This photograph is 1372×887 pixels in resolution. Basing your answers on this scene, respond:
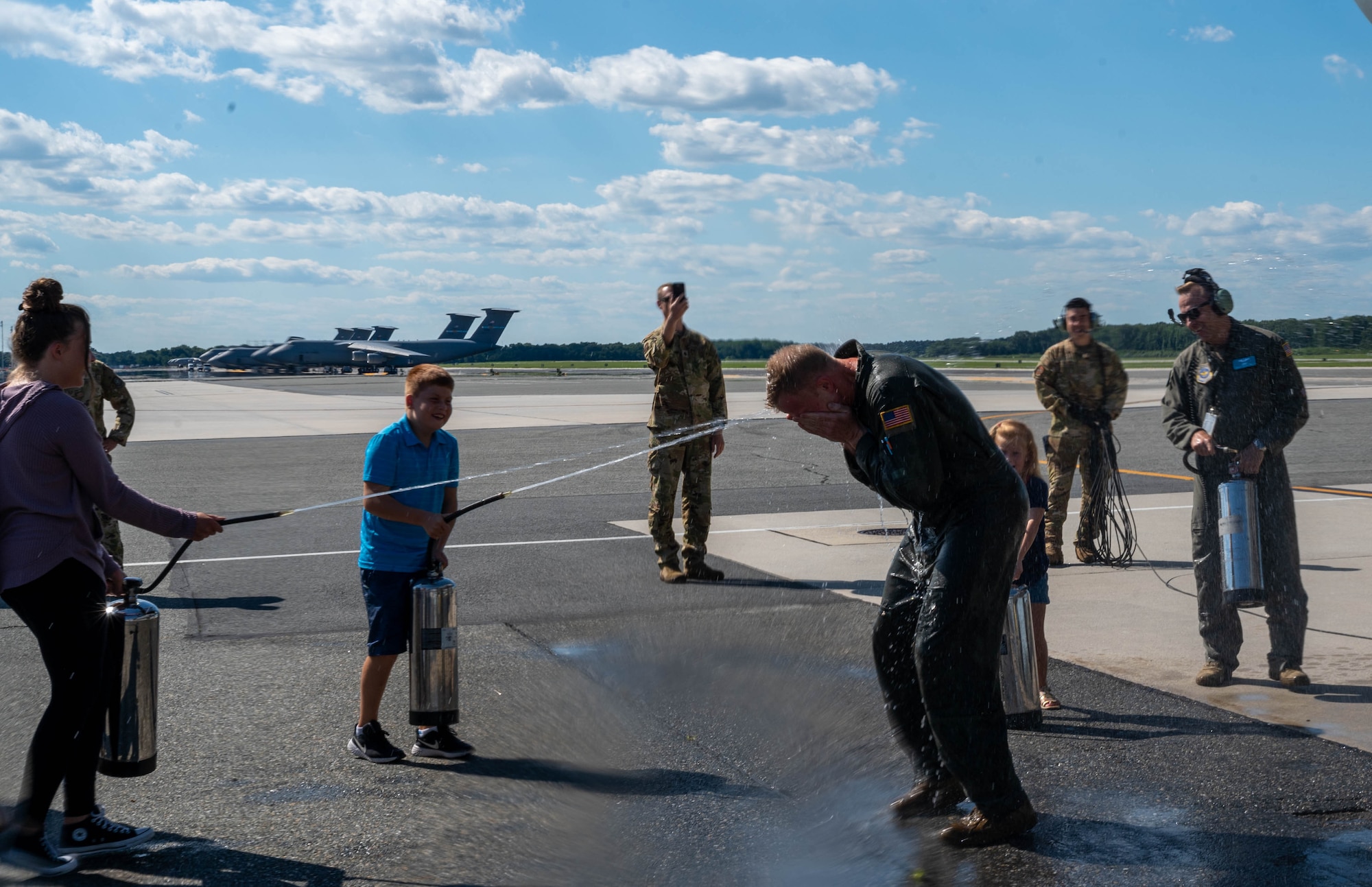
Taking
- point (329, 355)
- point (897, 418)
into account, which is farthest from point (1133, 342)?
point (329, 355)

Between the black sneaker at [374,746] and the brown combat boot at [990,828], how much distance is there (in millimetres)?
2306

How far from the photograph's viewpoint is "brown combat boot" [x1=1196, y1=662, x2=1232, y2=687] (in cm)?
598

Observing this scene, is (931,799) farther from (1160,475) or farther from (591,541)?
(1160,475)

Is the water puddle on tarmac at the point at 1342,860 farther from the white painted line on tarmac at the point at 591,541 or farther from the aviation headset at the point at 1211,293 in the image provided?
the white painted line on tarmac at the point at 591,541

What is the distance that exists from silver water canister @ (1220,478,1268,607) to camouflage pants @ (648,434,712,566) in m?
3.92

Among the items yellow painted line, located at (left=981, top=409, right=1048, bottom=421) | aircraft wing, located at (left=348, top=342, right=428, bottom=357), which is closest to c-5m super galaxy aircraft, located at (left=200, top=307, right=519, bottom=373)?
aircraft wing, located at (left=348, top=342, right=428, bottom=357)

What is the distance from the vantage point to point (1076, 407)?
9391 mm

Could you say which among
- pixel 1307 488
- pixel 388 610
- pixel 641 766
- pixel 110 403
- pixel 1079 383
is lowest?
pixel 641 766

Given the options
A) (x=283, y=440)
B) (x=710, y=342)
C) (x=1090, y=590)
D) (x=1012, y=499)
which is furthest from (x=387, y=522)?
(x=283, y=440)

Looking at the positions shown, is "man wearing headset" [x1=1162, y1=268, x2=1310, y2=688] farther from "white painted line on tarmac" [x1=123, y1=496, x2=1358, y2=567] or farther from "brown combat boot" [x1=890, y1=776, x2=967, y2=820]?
"white painted line on tarmac" [x1=123, y1=496, x2=1358, y2=567]

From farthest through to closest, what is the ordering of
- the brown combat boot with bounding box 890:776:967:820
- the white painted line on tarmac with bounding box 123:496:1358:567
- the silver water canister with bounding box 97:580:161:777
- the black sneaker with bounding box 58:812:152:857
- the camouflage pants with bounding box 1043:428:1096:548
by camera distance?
the white painted line on tarmac with bounding box 123:496:1358:567 < the camouflage pants with bounding box 1043:428:1096:548 < the brown combat boot with bounding box 890:776:967:820 < the silver water canister with bounding box 97:580:161:777 < the black sneaker with bounding box 58:812:152:857

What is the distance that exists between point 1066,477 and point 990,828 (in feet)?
19.7

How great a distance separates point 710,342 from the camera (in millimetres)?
8930

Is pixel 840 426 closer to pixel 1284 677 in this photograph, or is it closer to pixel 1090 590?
pixel 1284 677
